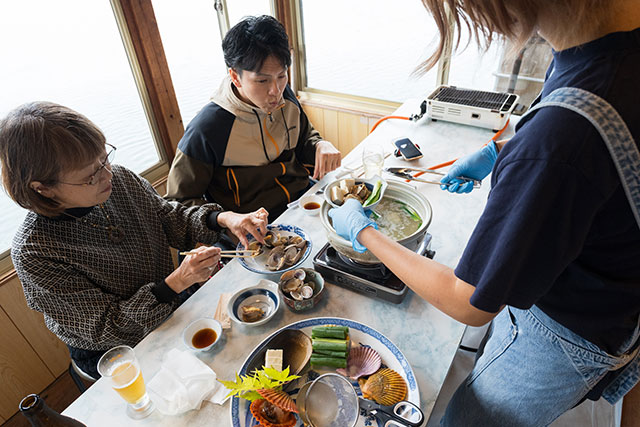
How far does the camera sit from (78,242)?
1.25m

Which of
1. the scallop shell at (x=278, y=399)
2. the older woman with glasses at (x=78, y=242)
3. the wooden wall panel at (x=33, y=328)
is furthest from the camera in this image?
the wooden wall panel at (x=33, y=328)

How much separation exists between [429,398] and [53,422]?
2.91 feet

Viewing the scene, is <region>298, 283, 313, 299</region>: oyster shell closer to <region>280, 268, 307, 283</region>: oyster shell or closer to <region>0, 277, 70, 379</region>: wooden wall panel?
<region>280, 268, 307, 283</region>: oyster shell

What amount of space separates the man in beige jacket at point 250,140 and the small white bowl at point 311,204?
29 centimetres

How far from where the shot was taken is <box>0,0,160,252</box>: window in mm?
1840

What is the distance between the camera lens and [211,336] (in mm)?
1126

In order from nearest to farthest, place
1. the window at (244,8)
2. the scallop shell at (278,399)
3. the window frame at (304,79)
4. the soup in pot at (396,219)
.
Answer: the scallop shell at (278,399) < the soup in pot at (396,219) < the window at (244,8) < the window frame at (304,79)

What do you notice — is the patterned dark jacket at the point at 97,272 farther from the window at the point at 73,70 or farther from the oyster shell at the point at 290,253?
the window at the point at 73,70

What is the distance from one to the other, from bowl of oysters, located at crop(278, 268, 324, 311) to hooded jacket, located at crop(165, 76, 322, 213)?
2.53 feet

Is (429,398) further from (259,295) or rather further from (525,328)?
(259,295)

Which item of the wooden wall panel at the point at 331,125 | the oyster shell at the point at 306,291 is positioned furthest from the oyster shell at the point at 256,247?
the wooden wall panel at the point at 331,125

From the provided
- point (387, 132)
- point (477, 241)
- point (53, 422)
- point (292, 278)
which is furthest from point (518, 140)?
point (387, 132)

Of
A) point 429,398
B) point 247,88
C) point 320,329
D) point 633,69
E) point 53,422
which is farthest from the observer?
point 247,88

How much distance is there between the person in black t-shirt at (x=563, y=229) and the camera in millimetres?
589
